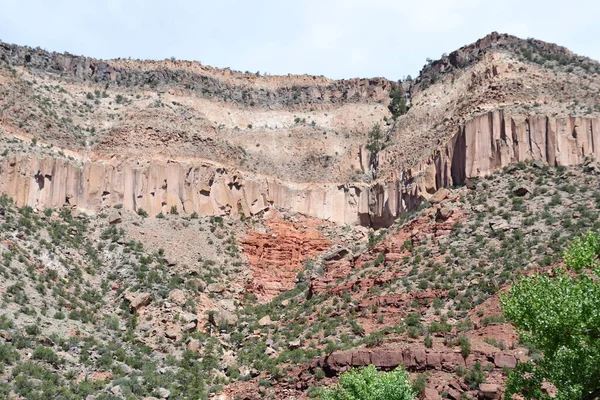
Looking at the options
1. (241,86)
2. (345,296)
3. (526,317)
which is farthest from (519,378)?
(241,86)

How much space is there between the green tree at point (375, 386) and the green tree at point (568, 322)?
176 inches

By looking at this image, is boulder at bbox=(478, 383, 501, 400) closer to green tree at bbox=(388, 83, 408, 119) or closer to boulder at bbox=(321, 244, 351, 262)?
boulder at bbox=(321, 244, 351, 262)

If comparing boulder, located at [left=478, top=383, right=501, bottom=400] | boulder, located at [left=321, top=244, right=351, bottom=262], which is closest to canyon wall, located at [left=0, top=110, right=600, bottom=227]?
boulder, located at [left=321, top=244, right=351, bottom=262]

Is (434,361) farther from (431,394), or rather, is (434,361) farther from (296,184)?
(296,184)

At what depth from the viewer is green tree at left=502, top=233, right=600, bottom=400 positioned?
18.5 metres

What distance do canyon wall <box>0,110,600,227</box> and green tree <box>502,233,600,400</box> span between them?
2749cm

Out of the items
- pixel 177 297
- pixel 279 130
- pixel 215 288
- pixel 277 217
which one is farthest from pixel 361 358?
pixel 279 130

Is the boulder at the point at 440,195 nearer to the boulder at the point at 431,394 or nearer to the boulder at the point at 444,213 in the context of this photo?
the boulder at the point at 444,213

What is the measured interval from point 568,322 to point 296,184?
42099 millimetres

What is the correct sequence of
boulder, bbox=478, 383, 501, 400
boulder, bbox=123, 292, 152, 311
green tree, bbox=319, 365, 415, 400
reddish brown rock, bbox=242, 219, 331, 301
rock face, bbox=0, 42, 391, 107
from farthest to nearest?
1. rock face, bbox=0, 42, 391, 107
2. reddish brown rock, bbox=242, 219, 331, 301
3. boulder, bbox=123, 292, 152, 311
4. boulder, bbox=478, 383, 501, 400
5. green tree, bbox=319, 365, 415, 400

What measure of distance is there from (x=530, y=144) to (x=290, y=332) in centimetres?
1893

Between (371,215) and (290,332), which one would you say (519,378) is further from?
(371,215)

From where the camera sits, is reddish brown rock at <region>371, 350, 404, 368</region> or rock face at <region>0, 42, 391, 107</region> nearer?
reddish brown rock at <region>371, 350, 404, 368</region>

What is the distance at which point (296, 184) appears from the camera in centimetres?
5991
